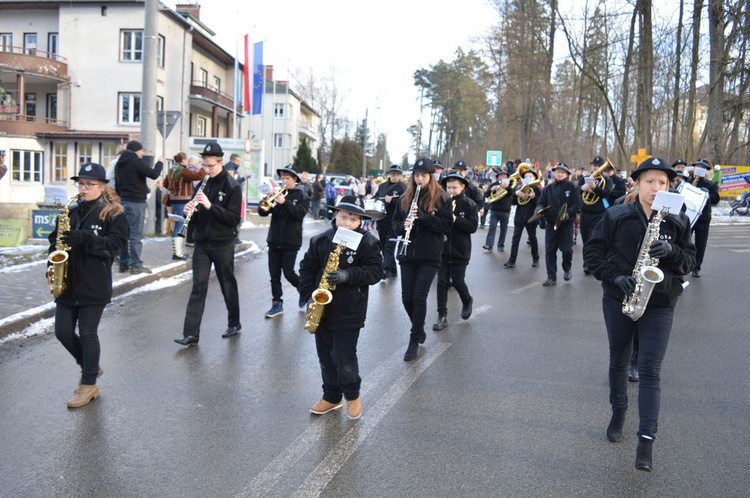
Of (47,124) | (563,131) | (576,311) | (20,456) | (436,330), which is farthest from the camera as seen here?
(563,131)

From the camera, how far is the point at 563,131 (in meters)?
49.0

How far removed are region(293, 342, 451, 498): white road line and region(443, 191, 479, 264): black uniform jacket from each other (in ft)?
4.89

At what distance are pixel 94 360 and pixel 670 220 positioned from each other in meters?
4.37

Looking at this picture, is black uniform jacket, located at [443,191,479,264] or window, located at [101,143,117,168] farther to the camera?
window, located at [101,143,117,168]

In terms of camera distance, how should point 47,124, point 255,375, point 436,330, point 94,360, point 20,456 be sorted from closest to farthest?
point 20,456 < point 94,360 < point 255,375 < point 436,330 < point 47,124

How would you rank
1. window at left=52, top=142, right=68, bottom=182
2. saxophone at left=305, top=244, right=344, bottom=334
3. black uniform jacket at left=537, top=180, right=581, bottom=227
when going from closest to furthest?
saxophone at left=305, top=244, right=344, bottom=334
black uniform jacket at left=537, top=180, right=581, bottom=227
window at left=52, top=142, right=68, bottom=182

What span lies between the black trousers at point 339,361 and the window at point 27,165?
32.9 m

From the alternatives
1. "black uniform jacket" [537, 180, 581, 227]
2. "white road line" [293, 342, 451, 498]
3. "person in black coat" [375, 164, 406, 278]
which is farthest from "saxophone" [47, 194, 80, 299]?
"black uniform jacket" [537, 180, 581, 227]

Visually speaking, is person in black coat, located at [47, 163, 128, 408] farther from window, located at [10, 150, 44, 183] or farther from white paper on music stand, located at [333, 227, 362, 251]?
window, located at [10, 150, 44, 183]

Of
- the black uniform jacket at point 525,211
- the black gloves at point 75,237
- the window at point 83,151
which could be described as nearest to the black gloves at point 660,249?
the black gloves at point 75,237

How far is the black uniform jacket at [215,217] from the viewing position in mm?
7223

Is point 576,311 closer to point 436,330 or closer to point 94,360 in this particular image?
point 436,330

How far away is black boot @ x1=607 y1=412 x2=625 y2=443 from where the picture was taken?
15.6ft

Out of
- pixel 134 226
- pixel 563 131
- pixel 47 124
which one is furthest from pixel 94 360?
pixel 563 131
